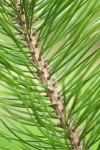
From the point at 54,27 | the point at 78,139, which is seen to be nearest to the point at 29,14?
the point at 54,27

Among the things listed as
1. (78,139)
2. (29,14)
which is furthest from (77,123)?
(29,14)

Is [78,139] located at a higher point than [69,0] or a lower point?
lower

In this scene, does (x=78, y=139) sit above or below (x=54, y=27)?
below

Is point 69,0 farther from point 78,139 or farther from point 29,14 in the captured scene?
point 78,139

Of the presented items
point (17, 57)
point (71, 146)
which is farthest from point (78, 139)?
point (17, 57)

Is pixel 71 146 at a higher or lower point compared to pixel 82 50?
lower

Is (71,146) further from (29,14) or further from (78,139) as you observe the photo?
(29,14)
